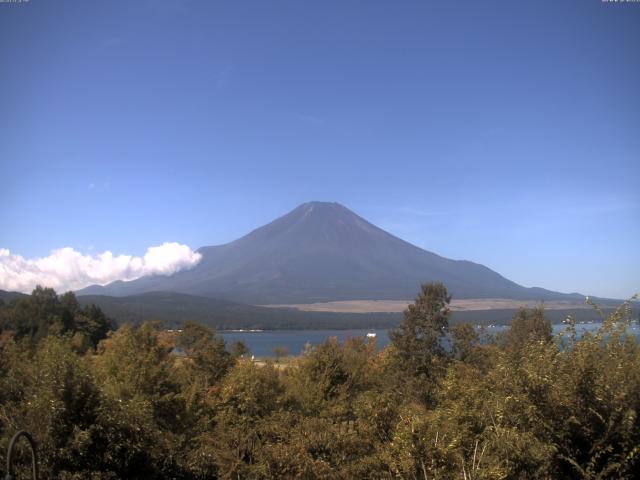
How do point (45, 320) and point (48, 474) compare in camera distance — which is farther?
point (45, 320)

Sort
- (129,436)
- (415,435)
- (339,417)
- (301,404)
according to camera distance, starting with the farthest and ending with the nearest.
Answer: (301,404) → (339,417) → (129,436) → (415,435)

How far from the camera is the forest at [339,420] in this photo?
26.3 ft

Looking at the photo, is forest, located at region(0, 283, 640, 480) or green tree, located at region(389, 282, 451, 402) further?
green tree, located at region(389, 282, 451, 402)

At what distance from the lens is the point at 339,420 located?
16984 millimetres

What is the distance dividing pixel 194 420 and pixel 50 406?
8.14 m

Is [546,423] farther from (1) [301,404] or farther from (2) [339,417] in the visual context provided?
(1) [301,404]

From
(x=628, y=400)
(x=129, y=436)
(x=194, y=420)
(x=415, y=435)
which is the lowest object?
(x=194, y=420)

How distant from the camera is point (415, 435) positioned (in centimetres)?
879

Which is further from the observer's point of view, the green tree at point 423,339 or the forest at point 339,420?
the green tree at point 423,339

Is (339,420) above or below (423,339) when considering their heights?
below

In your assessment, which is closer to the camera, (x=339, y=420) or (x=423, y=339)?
(x=339, y=420)

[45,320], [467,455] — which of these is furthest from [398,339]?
[45,320]

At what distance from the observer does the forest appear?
316 inches

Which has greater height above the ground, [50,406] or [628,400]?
[628,400]
